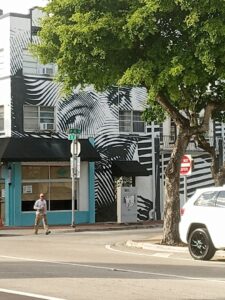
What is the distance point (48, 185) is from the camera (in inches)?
1266

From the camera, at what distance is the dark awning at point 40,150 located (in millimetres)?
30231

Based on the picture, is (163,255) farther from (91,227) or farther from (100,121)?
(100,121)

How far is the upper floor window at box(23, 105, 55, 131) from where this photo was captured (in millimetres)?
31797

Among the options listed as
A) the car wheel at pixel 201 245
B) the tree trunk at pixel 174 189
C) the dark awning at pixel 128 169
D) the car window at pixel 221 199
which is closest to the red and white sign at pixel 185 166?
the tree trunk at pixel 174 189

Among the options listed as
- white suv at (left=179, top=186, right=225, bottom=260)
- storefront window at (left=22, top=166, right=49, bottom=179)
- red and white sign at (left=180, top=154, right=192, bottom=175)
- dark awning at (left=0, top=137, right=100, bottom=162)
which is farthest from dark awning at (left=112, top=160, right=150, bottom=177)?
white suv at (left=179, top=186, right=225, bottom=260)

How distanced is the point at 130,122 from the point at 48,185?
6058mm

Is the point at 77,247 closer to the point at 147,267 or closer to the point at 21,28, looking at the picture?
the point at 147,267

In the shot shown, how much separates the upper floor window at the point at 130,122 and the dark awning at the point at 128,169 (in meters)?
1.89

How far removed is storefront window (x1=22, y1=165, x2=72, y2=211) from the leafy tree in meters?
12.3

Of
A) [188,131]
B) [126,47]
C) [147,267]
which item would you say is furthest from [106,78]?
[147,267]

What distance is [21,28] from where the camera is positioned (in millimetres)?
31719

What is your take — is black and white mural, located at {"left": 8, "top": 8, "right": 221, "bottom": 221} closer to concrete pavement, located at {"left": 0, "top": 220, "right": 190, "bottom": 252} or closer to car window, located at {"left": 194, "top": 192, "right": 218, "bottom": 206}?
concrete pavement, located at {"left": 0, "top": 220, "right": 190, "bottom": 252}

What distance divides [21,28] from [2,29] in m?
0.92

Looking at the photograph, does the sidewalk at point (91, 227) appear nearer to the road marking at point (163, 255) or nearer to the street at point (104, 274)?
the street at point (104, 274)
